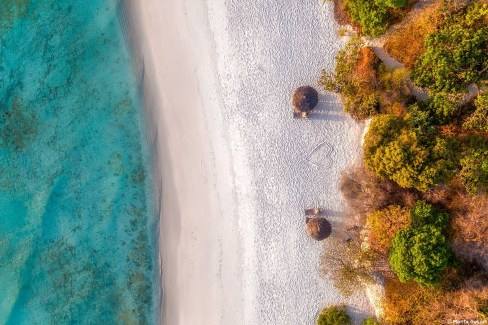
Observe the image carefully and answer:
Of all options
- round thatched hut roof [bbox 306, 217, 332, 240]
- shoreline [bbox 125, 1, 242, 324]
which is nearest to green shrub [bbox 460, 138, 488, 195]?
round thatched hut roof [bbox 306, 217, 332, 240]

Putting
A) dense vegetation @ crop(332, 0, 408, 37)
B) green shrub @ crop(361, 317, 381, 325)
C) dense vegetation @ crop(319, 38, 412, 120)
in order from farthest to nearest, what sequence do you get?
green shrub @ crop(361, 317, 381, 325) < dense vegetation @ crop(319, 38, 412, 120) < dense vegetation @ crop(332, 0, 408, 37)

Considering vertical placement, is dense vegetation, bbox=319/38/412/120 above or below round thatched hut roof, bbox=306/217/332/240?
above

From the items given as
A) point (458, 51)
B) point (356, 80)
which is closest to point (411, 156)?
point (356, 80)

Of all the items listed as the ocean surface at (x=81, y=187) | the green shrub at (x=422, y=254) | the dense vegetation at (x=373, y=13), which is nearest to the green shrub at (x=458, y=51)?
the dense vegetation at (x=373, y=13)

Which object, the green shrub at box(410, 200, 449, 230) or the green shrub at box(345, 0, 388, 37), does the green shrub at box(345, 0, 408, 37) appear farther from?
the green shrub at box(410, 200, 449, 230)

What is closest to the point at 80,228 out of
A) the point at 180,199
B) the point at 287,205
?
the point at 180,199

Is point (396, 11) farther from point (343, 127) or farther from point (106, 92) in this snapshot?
point (106, 92)

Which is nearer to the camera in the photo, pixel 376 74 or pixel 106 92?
pixel 376 74

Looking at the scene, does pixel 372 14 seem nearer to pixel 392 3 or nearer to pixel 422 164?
pixel 392 3
